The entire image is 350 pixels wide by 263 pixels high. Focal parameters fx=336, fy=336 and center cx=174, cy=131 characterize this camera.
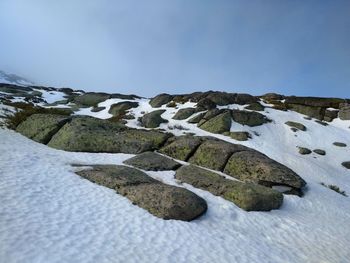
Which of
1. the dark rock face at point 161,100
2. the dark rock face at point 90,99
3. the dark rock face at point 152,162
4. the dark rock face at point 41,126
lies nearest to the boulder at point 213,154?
the dark rock face at point 152,162

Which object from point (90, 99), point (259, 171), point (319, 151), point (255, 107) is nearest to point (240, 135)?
point (319, 151)

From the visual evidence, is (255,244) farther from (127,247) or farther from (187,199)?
(127,247)

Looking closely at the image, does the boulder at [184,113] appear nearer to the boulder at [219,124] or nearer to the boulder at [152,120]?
the boulder at [152,120]

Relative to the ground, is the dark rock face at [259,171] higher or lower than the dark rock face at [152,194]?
higher

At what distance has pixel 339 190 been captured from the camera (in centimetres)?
2541

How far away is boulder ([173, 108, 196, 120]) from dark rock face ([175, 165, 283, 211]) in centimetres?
2179

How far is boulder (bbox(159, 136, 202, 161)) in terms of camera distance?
2425cm

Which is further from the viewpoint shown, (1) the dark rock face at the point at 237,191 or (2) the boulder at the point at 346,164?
(2) the boulder at the point at 346,164

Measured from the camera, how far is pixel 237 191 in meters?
17.8

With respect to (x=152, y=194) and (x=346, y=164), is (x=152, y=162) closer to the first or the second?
(x=152, y=194)

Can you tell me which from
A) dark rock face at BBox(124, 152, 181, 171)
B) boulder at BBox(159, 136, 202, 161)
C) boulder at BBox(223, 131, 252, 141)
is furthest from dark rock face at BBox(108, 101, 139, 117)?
dark rock face at BBox(124, 152, 181, 171)

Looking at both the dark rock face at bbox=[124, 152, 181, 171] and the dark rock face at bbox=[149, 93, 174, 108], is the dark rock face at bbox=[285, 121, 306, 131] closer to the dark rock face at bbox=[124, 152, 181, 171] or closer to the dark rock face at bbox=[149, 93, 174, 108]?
the dark rock face at bbox=[149, 93, 174, 108]

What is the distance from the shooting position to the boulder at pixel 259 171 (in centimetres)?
2130

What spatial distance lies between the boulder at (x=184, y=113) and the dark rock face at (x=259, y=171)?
62.1 feet
